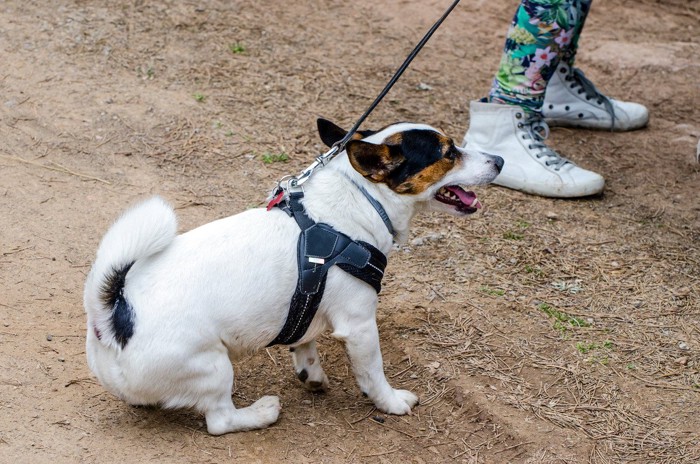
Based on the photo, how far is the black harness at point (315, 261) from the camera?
11.3ft

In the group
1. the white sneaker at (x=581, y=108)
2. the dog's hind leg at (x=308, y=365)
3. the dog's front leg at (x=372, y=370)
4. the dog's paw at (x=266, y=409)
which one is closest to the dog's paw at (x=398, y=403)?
the dog's front leg at (x=372, y=370)

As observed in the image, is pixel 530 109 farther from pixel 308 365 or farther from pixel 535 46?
pixel 308 365

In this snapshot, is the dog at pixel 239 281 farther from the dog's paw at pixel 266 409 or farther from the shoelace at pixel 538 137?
the shoelace at pixel 538 137

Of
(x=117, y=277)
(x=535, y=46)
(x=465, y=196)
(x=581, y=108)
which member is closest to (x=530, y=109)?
(x=535, y=46)

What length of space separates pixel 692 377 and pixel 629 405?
408mm

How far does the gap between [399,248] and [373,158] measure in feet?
4.99

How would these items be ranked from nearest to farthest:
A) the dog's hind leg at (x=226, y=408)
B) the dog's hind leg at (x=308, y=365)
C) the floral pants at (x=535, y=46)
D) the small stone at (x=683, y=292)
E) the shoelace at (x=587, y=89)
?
1. the dog's hind leg at (x=226, y=408)
2. the dog's hind leg at (x=308, y=365)
3. the small stone at (x=683, y=292)
4. the floral pants at (x=535, y=46)
5. the shoelace at (x=587, y=89)

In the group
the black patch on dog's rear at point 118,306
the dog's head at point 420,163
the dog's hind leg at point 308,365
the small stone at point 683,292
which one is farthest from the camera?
the small stone at point 683,292

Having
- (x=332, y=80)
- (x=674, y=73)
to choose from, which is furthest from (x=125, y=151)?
(x=674, y=73)

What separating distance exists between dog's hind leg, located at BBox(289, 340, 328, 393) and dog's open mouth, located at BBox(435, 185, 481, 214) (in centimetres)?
85

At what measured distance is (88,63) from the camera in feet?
21.3

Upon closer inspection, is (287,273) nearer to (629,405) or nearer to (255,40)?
(629,405)

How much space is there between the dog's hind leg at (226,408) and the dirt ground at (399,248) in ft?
0.17

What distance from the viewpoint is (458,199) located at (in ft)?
12.3
